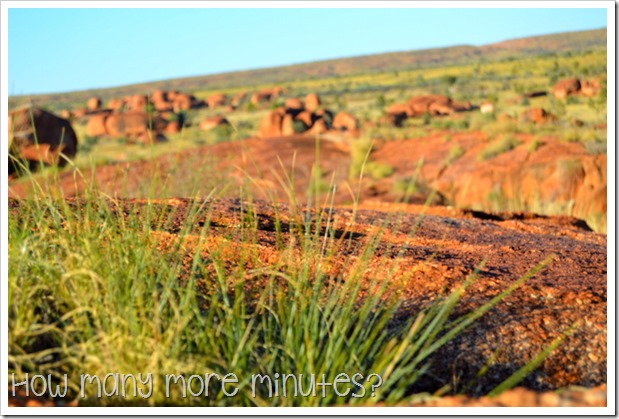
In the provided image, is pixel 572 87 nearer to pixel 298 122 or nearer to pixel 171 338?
pixel 298 122

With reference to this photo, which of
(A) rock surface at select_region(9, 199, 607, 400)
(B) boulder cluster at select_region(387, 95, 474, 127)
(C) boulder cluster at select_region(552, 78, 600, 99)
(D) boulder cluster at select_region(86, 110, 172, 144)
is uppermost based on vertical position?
(A) rock surface at select_region(9, 199, 607, 400)

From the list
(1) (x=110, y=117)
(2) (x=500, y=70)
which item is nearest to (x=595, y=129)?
(1) (x=110, y=117)

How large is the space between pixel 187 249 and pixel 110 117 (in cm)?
4185

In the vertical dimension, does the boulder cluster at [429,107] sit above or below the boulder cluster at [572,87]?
below

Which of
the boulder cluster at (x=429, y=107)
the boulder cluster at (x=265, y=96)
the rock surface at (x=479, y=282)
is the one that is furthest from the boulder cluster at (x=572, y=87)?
the rock surface at (x=479, y=282)

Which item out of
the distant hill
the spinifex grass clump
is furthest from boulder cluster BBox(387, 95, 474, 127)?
the distant hill

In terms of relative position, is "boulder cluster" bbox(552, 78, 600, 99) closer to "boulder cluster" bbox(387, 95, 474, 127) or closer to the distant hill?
"boulder cluster" bbox(387, 95, 474, 127)

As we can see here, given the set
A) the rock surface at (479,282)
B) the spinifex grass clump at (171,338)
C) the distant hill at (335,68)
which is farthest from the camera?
the distant hill at (335,68)

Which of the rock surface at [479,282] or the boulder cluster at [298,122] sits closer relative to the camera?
the rock surface at [479,282]

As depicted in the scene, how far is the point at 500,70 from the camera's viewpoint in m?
64.4

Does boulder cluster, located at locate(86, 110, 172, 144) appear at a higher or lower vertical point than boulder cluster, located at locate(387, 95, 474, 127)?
lower

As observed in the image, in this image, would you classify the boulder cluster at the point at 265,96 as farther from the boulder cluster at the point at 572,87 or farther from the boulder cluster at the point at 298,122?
the boulder cluster at the point at 572,87

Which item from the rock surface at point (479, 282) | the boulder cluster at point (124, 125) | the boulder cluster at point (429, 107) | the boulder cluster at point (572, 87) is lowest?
the boulder cluster at point (124, 125)

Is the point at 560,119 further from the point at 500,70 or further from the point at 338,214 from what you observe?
the point at 500,70
